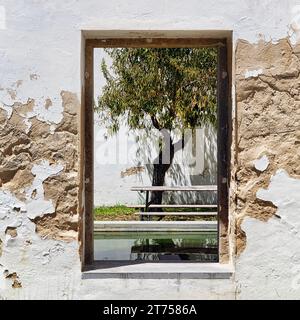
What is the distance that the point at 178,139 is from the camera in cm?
1194

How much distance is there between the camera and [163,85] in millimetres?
10430

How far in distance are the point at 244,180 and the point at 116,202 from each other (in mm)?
8169

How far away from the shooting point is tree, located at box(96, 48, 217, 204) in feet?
33.8

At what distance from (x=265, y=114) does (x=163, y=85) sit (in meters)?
6.79

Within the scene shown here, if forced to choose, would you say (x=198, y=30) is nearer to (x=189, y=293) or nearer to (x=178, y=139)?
(x=189, y=293)

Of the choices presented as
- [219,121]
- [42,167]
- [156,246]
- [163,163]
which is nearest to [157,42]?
[219,121]

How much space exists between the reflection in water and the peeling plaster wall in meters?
3.01

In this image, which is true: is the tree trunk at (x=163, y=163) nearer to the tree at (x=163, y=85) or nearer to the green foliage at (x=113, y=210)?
the green foliage at (x=113, y=210)

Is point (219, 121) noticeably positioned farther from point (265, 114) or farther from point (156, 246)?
point (156, 246)

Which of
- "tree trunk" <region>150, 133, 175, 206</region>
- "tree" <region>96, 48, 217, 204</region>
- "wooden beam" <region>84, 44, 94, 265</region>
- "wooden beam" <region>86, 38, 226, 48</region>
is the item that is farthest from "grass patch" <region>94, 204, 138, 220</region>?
"wooden beam" <region>86, 38, 226, 48</region>

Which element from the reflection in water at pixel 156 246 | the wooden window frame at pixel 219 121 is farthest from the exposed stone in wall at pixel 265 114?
the reflection in water at pixel 156 246

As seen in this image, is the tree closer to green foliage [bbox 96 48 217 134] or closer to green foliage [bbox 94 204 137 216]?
green foliage [bbox 96 48 217 134]

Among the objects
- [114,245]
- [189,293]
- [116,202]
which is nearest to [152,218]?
[116,202]

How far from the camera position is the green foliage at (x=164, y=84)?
10.3 m
